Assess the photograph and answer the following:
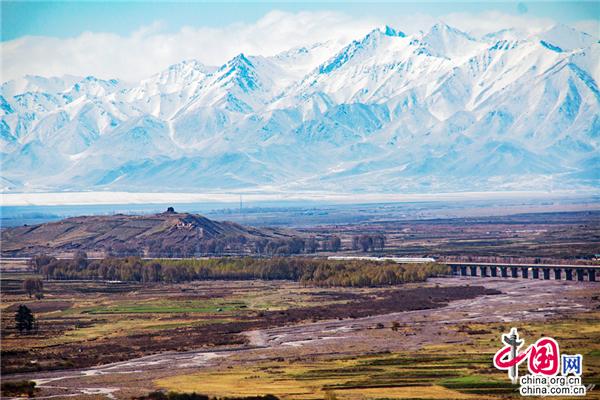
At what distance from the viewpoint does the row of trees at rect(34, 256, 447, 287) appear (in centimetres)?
15212

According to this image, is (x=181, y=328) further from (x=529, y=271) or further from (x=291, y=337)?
(x=529, y=271)

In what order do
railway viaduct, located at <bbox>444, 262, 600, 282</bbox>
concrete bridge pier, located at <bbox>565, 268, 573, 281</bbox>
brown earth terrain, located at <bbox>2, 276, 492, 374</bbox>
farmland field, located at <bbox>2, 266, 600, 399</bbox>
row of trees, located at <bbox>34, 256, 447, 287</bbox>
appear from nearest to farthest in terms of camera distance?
1. farmland field, located at <bbox>2, 266, 600, 399</bbox>
2. brown earth terrain, located at <bbox>2, 276, 492, 374</bbox>
3. row of trees, located at <bbox>34, 256, 447, 287</bbox>
4. railway viaduct, located at <bbox>444, 262, 600, 282</bbox>
5. concrete bridge pier, located at <bbox>565, 268, 573, 281</bbox>

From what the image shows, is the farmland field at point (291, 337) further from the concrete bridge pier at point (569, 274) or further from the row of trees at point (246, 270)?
the row of trees at point (246, 270)

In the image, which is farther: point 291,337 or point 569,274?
point 569,274

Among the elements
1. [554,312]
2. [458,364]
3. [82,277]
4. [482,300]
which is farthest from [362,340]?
[82,277]

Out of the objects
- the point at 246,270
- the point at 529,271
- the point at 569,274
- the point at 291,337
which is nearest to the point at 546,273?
the point at 569,274

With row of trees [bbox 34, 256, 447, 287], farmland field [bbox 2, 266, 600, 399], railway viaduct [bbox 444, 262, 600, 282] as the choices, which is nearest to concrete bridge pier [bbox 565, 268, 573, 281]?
railway viaduct [bbox 444, 262, 600, 282]

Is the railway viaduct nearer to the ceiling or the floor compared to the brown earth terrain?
nearer to the ceiling

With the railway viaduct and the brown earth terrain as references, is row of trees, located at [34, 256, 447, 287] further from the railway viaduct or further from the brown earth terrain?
the brown earth terrain

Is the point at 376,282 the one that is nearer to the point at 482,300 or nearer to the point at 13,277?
the point at 482,300

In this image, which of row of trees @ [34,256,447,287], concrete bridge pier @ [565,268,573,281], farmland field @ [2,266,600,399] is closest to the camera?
farmland field @ [2,266,600,399]

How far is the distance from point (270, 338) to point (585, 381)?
1280 inches

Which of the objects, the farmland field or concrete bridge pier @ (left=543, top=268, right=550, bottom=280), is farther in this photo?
concrete bridge pier @ (left=543, top=268, right=550, bottom=280)

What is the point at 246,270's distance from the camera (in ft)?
546
